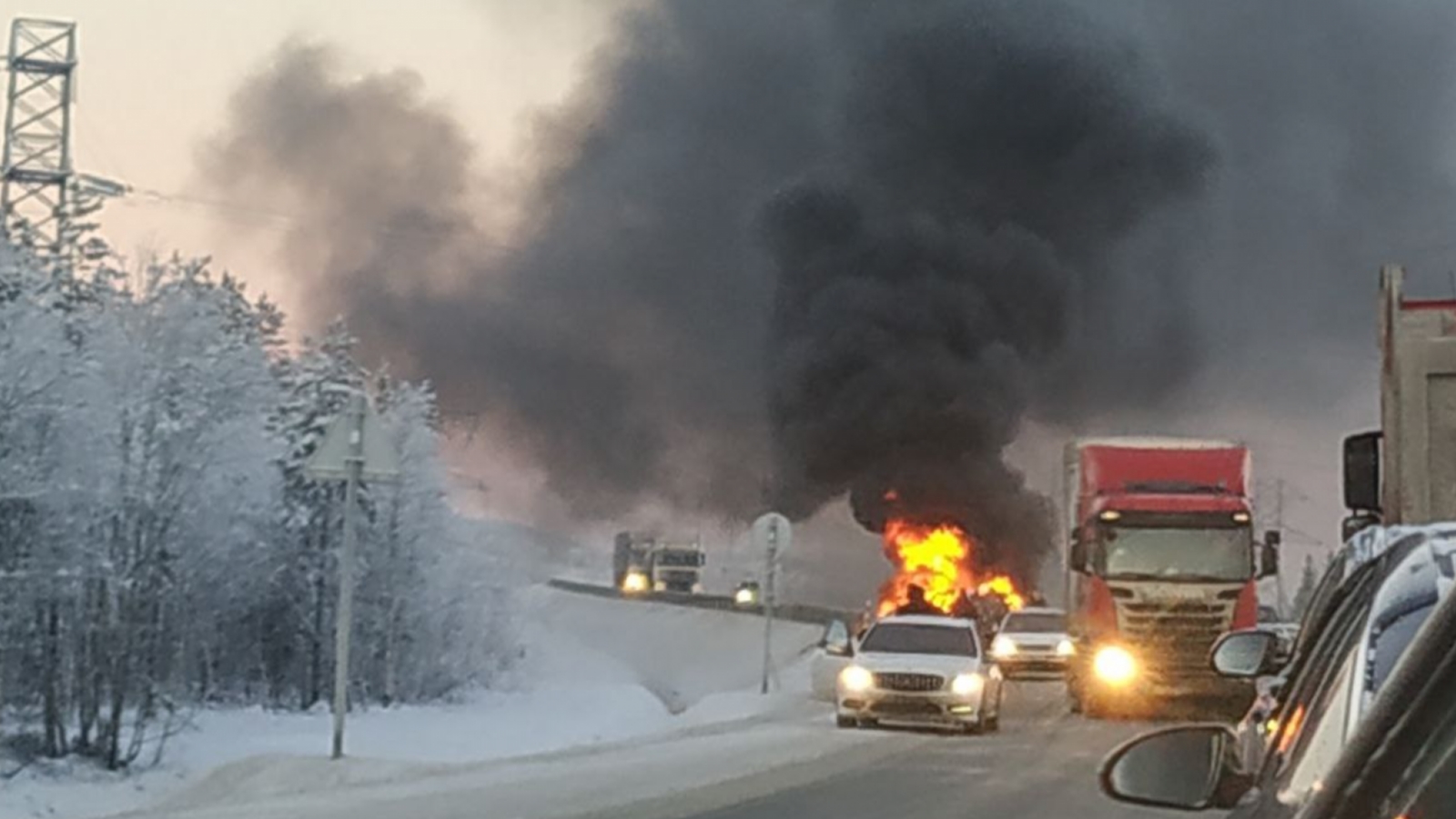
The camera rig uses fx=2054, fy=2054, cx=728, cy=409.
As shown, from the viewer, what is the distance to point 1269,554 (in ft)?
89.2

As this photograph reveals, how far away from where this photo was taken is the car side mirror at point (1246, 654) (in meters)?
5.63

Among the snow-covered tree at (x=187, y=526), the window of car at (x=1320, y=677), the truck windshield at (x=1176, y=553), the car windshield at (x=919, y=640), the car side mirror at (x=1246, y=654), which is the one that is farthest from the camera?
the snow-covered tree at (x=187, y=526)

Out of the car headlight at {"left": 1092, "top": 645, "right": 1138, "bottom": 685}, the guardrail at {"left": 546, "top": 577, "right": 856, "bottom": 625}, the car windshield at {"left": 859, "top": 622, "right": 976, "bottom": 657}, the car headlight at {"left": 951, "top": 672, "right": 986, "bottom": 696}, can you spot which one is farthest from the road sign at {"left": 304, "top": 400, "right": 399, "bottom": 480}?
the guardrail at {"left": 546, "top": 577, "right": 856, "bottom": 625}

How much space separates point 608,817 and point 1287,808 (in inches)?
456

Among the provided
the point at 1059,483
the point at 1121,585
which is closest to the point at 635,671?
the point at 1059,483

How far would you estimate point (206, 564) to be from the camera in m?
39.1

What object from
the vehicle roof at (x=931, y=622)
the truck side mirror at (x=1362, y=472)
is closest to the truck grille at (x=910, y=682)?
the vehicle roof at (x=931, y=622)

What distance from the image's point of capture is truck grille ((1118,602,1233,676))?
87.9ft

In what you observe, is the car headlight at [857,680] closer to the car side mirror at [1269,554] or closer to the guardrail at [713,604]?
the car side mirror at [1269,554]

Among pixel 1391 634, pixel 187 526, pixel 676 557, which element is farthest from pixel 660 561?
pixel 1391 634

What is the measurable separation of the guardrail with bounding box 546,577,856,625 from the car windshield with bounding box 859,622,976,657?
89.3ft

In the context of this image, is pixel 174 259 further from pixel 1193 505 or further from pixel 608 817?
pixel 608 817

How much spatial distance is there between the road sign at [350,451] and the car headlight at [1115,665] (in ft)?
44.3

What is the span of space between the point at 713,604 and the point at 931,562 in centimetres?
2046
